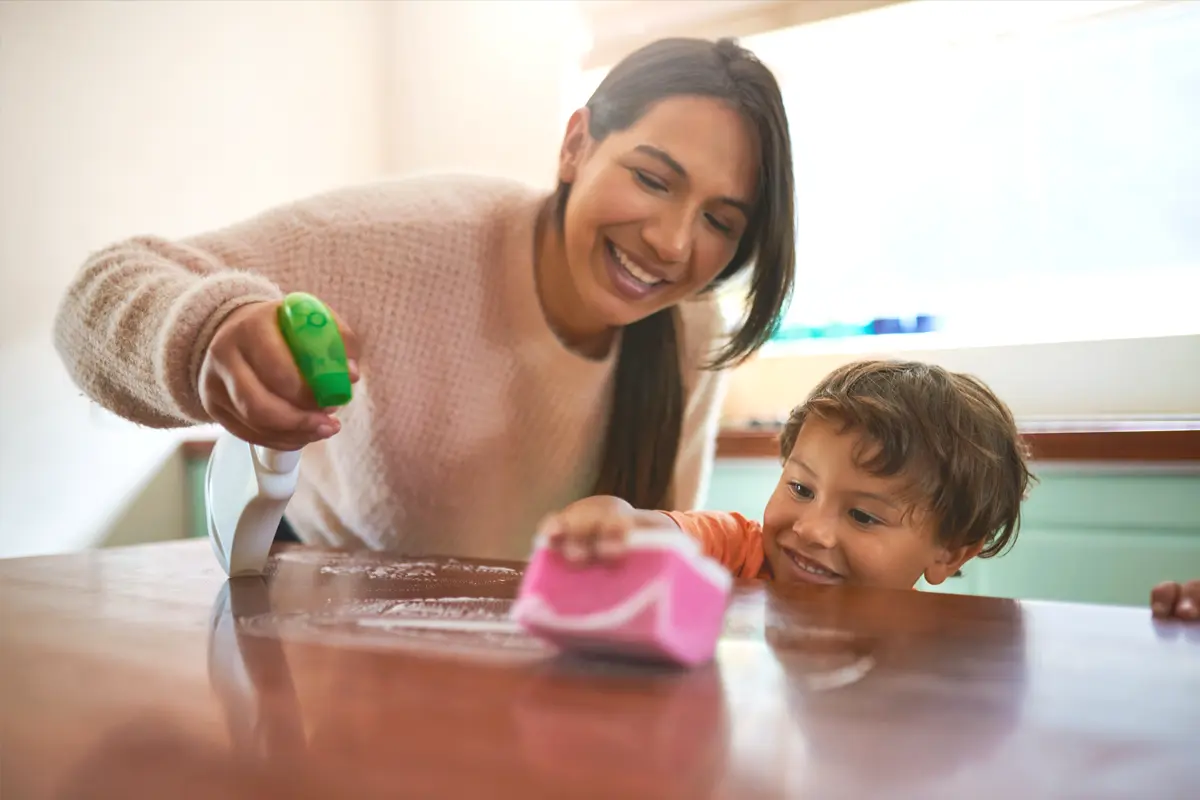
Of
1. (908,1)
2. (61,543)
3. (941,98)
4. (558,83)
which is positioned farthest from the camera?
(558,83)

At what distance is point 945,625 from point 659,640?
0.65 feet

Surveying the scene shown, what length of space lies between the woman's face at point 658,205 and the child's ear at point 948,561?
419 mm

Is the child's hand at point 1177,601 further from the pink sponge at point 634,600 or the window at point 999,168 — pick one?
the window at point 999,168

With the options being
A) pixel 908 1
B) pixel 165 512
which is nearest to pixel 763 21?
pixel 908 1

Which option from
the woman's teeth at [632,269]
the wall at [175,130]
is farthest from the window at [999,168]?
the woman's teeth at [632,269]

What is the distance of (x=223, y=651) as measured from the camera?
0.41 metres

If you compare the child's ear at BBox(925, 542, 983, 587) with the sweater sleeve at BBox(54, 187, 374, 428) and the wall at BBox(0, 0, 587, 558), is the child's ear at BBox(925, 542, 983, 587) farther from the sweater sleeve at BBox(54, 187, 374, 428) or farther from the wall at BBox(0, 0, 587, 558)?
the wall at BBox(0, 0, 587, 558)

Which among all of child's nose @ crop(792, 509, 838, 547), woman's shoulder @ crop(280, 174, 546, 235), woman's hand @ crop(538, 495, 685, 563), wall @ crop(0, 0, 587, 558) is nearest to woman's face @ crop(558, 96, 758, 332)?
woman's shoulder @ crop(280, 174, 546, 235)

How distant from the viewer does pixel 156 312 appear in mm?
662

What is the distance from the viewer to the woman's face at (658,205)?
0.99m

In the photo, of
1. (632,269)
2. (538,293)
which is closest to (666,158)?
(632,269)

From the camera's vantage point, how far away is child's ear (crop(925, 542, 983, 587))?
3.02ft

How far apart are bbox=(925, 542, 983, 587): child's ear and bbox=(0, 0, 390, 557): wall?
1479 mm

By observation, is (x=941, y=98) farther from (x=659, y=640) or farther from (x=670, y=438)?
(x=659, y=640)
